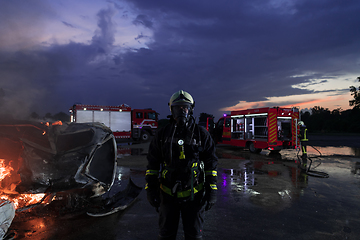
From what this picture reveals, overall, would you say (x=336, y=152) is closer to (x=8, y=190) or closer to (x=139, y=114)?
(x=139, y=114)

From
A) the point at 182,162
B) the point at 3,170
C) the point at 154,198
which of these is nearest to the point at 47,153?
the point at 3,170

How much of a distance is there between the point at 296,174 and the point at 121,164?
662cm

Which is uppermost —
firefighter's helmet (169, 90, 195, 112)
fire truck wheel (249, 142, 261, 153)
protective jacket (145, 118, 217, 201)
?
firefighter's helmet (169, 90, 195, 112)

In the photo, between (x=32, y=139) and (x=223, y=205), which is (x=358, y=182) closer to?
(x=223, y=205)

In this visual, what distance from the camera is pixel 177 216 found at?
218cm

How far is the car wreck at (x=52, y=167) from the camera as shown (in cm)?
321

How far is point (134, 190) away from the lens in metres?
4.82

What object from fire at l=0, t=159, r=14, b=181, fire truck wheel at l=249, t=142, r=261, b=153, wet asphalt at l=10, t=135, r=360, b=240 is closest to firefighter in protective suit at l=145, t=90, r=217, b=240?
wet asphalt at l=10, t=135, r=360, b=240

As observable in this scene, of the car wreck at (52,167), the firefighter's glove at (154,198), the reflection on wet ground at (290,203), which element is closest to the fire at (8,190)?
the car wreck at (52,167)

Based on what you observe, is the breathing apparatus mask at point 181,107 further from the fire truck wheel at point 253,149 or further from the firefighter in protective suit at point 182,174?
the fire truck wheel at point 253,149

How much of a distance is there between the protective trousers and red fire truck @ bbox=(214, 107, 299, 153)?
9.73 m

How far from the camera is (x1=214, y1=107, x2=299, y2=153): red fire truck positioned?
10.9 m

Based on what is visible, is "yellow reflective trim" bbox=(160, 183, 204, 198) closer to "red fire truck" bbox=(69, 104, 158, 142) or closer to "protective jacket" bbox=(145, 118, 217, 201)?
"protective jacket" bbox=(145, 118, 217, 201)

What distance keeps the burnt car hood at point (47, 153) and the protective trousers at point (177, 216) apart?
201cm
